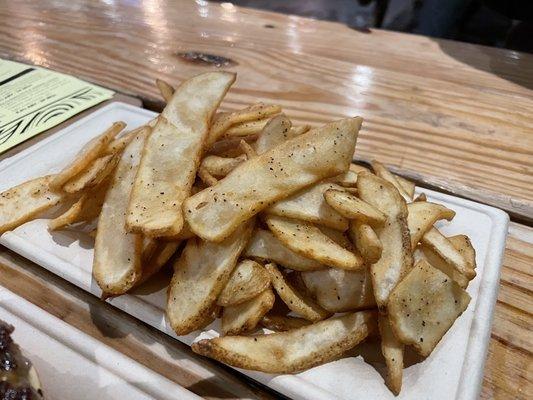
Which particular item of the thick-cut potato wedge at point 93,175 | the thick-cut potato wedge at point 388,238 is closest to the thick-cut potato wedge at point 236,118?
the thick-cut potato wedge at point 93,175

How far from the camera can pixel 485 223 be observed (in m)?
1.42

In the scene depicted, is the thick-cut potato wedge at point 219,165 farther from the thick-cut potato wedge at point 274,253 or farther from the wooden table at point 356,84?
Answer: the wooden table at point 356,84

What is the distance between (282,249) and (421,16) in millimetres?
6221

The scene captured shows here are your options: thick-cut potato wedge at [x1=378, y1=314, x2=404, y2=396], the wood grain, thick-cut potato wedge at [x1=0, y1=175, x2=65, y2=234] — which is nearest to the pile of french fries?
thick-cut potato wedge at [x1=378, y1=314, x2=404, y2=396]

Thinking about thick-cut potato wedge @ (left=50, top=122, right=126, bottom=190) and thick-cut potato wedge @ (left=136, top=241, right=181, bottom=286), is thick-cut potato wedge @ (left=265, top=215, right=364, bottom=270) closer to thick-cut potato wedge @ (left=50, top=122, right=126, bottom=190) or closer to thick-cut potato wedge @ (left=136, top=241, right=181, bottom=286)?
thick-cut potato wedge @ (left=136, top=241, right=181, bottom=286)

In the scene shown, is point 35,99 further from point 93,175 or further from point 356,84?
point 356,84

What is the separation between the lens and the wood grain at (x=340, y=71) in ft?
6.15

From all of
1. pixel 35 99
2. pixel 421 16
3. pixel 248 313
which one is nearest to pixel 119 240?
pixel 248 313

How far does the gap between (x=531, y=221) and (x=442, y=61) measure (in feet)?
4.64

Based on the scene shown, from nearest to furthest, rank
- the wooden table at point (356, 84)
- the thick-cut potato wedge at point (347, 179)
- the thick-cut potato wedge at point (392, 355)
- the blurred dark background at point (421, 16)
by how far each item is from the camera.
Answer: the thick-cut potato wedge at point (392, 355)
the thick-cut potato wedge at point (347, 179)
the wooden table at point (356, 84)
the blurred dark background at point (421, 16)

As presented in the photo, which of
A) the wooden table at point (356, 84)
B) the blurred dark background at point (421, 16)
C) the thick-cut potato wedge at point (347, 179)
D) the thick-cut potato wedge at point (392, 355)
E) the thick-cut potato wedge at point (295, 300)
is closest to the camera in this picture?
the thick-cut potato wedge at point (392, 355)

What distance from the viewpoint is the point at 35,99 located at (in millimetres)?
2047

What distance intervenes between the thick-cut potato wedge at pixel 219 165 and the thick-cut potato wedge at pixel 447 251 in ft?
1.62

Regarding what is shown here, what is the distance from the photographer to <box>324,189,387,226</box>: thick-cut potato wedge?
0.98 meters
